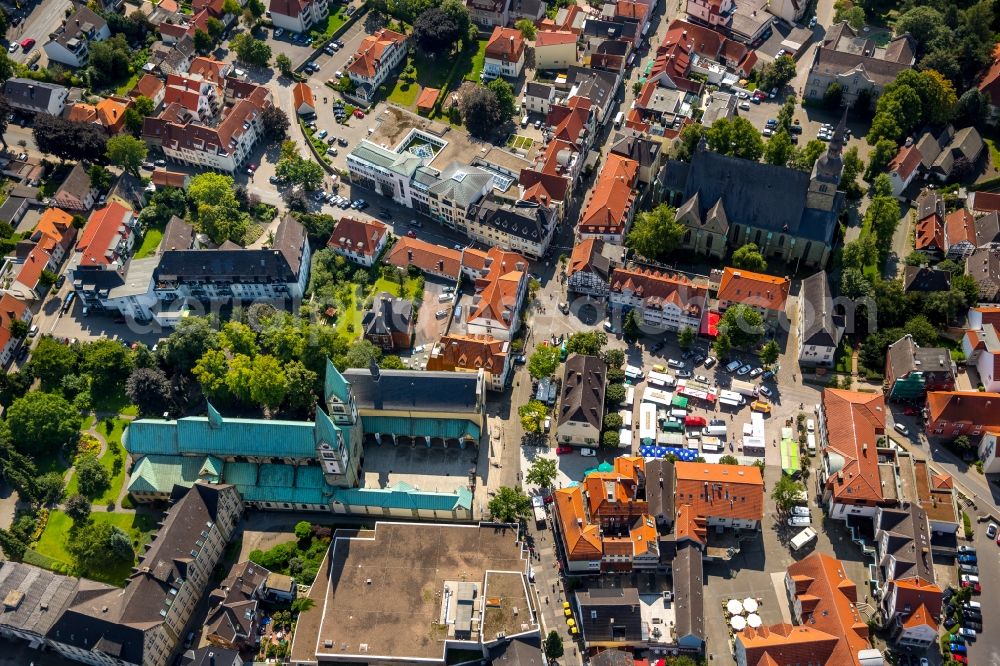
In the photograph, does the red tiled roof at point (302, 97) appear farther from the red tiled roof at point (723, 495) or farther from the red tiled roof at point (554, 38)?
the red tiled roof at point (723, 495)

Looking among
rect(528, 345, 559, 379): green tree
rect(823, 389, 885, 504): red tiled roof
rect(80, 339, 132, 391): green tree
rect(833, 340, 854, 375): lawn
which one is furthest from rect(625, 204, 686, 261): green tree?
rect(80, 339, 132, 391): green tree

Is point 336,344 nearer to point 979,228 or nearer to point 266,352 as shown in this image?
point 266,352

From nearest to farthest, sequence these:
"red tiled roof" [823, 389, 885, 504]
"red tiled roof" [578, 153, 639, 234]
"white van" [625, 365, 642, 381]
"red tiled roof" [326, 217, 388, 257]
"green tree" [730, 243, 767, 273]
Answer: "red tiled roof" [823, 389, 885, 504] → "white van" [625, 365, 642, 381] → "green tree" [730, 243, 767, 273] → "red tiled roof" [326, 217, 388, 257] → "red tiled roof" [578, 153, 639, 234]

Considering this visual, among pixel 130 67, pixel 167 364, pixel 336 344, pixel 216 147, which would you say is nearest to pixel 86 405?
pixel 167 364

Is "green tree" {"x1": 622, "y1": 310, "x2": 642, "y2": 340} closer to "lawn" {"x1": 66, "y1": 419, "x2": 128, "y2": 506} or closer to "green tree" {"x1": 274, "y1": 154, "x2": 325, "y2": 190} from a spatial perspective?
"green tree" {"x1": 274, "y1": 154, "x2": 325, "y2": 190}

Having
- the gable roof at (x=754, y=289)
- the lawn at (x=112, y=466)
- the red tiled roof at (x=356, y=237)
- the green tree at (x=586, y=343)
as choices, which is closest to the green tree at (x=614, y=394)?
the green tree at (x=586, y=343)
